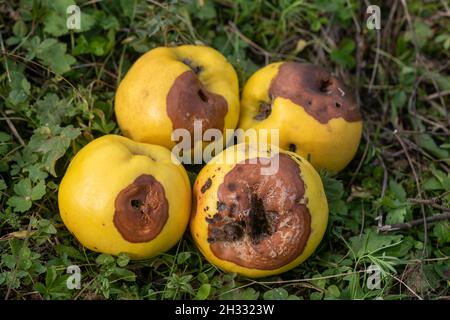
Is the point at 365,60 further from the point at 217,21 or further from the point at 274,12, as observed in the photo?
the point at 217,21

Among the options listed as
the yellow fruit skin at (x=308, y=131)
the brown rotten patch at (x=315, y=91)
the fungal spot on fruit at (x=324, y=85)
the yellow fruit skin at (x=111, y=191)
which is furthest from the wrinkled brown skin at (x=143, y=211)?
the fungal spot on fruit at (x=324, y=85)

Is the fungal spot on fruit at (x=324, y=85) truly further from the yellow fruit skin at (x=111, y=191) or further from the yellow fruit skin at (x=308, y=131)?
the yellow fruit skin at (x=111, y=191)

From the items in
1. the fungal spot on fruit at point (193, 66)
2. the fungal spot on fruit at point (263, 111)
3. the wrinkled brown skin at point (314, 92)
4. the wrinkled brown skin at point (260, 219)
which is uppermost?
the fungal spot on fruit at point (193, 66)

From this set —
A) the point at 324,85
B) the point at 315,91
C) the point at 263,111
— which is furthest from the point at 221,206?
the point at 324,85

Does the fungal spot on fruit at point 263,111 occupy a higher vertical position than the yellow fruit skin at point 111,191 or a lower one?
higher

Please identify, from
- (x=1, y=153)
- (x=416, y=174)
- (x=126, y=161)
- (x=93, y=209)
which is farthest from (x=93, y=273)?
(x=416, y=174)

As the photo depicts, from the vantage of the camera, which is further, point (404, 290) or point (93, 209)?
point (404, 290)
